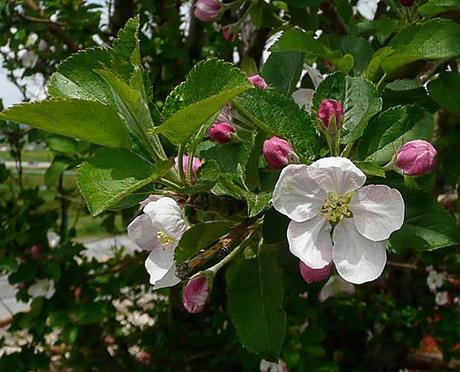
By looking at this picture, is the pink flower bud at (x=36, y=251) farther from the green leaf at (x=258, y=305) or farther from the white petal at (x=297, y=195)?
the white petal at (x=297, y=195)

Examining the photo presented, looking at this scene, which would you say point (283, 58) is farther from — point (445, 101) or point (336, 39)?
point (445, 101)

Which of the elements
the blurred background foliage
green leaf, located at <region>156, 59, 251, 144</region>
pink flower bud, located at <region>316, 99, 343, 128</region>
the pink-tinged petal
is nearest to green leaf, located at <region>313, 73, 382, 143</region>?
pink flower bud, located at <region>316, 99, 343, 128</region>

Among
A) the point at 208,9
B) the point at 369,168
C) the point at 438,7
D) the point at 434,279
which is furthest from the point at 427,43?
the point at 434,279

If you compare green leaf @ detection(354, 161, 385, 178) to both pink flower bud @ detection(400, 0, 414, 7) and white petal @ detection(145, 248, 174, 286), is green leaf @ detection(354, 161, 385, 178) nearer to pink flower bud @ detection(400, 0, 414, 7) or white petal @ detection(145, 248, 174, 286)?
white petal @ detection(145, 248, 174, 286)

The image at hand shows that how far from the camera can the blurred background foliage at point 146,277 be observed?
1.66m

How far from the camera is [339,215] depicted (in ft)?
2.32

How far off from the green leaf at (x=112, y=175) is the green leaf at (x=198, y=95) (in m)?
0.04

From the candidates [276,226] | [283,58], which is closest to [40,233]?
[283,58]

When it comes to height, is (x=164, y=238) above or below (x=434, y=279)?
above

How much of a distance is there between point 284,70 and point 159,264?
34cm

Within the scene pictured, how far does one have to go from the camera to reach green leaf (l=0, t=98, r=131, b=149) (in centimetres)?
59

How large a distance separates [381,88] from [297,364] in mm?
939

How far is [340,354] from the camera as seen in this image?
227cm

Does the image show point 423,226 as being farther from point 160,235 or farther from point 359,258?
point 160,235
